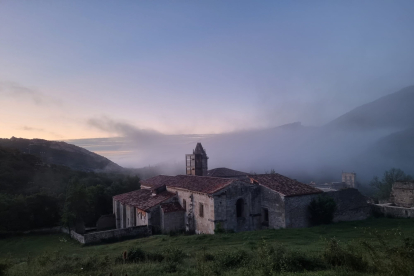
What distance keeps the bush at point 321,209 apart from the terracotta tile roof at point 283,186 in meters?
1.00

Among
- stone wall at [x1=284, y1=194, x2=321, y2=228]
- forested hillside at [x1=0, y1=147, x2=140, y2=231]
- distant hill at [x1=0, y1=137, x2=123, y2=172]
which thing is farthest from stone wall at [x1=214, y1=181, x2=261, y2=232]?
distant hill at [x1=0, y1=137, x2=123, y2=172]

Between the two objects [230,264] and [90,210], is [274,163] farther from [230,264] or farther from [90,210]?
[230,264]

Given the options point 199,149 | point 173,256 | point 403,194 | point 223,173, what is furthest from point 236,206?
point 403,194

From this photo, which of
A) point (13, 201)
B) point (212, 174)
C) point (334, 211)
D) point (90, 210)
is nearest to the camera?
point (334, 211)

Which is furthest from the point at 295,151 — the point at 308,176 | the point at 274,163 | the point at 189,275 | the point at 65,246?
the point at 189,275

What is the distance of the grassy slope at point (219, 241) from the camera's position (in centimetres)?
1809

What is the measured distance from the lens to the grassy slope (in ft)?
59.4

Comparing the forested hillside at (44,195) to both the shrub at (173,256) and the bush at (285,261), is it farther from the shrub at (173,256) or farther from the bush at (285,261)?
the bush at (285,261)

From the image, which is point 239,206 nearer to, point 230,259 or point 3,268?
point 230,259

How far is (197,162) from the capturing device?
127 ft

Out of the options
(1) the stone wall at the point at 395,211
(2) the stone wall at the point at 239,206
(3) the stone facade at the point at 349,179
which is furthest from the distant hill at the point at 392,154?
(2) the stone wall at the point at 239,206

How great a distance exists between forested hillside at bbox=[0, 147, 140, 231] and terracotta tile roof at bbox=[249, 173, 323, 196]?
65.0 feet

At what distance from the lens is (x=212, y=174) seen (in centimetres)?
4228

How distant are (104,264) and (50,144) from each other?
105 meters
